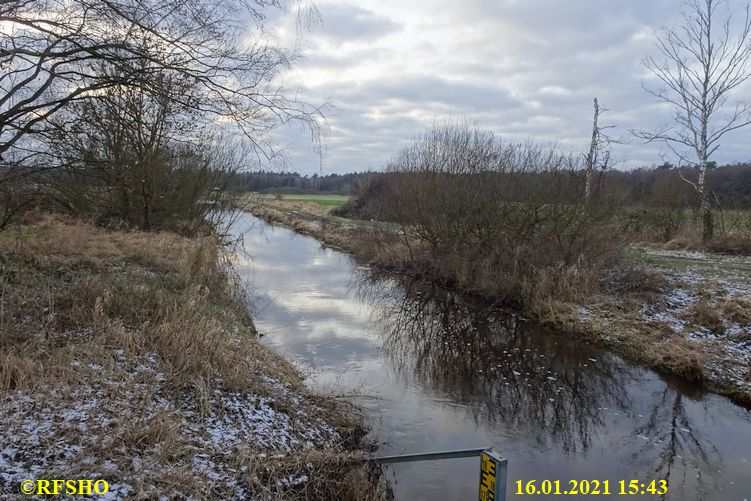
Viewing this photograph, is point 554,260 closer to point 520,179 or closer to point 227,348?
point 520,179

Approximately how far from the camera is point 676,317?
38.2ft

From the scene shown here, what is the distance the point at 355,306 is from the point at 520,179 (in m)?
6.70

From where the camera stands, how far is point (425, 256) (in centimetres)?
1933

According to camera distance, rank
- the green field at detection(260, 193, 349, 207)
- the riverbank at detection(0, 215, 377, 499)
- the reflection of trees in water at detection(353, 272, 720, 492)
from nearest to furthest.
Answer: the riverbank at detection(0, 215, 377, 499)
the reflection of trees in water at detection(353, 272, 720, 492)
the green field at detection(260, 193, 349, 207)

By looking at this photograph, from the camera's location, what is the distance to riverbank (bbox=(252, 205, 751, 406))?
9328mm

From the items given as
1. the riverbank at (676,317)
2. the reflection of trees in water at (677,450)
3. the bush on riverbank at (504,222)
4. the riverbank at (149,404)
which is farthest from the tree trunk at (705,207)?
the riverbank at (149,404)

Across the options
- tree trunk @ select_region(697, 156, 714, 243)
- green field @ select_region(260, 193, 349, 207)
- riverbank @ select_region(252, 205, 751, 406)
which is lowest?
riverbank @ select_region(252, 205, 751, 406)

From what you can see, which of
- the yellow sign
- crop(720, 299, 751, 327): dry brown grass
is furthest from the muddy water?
crop(720, 299, 751, 327): dry brown grass

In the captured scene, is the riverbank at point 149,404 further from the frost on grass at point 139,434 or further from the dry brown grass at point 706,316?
the dry brown grass at point 706,316

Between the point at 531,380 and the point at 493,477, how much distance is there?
5.96m

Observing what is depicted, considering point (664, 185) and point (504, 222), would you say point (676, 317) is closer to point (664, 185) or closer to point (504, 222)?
point (504, 222)

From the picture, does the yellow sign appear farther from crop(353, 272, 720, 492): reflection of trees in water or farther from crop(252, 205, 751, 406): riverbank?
crop(252, 205, 751, 406): riverbank

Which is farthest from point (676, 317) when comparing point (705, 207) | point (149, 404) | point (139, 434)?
point (139, 434)

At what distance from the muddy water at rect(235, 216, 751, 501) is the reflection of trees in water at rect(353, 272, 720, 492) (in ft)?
0.09
